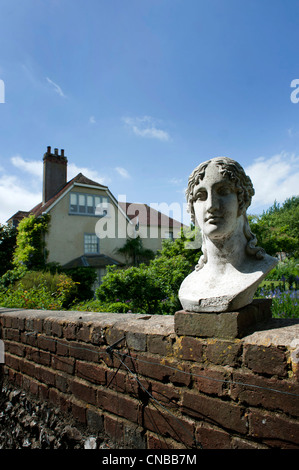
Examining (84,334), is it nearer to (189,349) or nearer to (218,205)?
(189,349)

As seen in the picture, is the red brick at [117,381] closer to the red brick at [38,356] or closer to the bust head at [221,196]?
the red brick at [38,356]

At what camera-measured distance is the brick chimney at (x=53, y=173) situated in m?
18.3

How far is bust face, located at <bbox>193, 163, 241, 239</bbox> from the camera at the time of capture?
1785mm

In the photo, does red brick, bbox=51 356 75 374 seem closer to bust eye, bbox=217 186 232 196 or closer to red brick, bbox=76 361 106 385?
red brick, bbox=76 361 106 385

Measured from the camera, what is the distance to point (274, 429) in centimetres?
132

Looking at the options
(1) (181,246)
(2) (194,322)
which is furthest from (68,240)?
(2) (194,322)

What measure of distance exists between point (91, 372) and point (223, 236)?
1.62 metres

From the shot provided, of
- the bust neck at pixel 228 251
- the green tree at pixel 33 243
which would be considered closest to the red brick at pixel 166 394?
the bust neck at pixel 228 251

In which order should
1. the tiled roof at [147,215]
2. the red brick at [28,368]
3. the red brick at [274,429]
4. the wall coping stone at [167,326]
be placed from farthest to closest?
1. the tiled roof at [147,215]
2. the red brick at [28,368]
3. the wall coping stone at [167,326]
4. the red brick at [274,429]

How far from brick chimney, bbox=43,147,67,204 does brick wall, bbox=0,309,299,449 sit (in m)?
17.3

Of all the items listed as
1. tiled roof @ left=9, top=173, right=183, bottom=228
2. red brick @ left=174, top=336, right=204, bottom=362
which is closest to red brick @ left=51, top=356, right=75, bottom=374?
red brick @ left=174, top=336, right=204, bottom=362

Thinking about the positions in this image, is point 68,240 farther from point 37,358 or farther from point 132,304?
point 37,358

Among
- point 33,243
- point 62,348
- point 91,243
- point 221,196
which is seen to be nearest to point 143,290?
point 62,348
